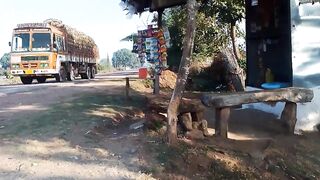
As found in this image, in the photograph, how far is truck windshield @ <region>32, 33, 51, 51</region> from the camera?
22.6 metres

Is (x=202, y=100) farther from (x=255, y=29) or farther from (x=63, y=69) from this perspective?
(x=63, y=69)

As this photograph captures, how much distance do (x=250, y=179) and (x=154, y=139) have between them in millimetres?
1733

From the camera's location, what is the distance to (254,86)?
12570mm

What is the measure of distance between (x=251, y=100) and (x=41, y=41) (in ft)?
55.4

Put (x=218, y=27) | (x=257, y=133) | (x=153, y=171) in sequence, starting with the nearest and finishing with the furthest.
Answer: (x=153, y=171) → (x=257, y=133) → (x=218, y=27)

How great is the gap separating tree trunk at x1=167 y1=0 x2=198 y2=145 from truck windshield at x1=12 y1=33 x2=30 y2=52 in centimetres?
1708

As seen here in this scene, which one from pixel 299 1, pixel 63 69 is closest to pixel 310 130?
pixel 299 1

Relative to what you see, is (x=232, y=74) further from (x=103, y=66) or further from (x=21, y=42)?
(x=103, y=66)

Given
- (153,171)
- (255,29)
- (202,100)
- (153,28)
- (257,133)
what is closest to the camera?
(153,171)

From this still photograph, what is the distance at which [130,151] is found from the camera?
6.86m

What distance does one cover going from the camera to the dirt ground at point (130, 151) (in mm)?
6125

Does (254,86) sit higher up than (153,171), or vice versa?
(254,86)

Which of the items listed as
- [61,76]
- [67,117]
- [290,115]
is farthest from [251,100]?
[61,76]

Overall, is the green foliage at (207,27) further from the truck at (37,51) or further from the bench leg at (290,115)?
the bench leg at (290,115)
